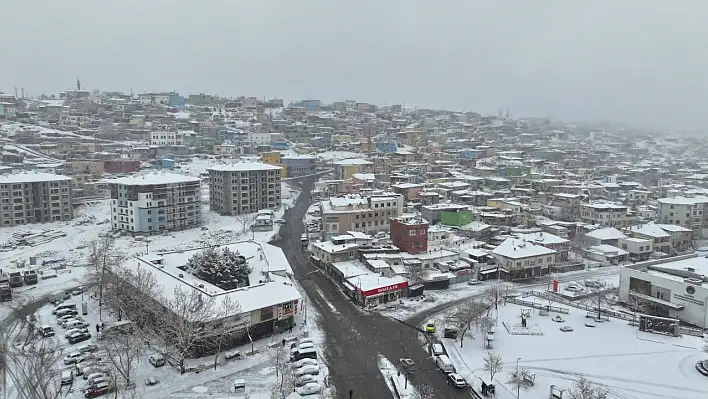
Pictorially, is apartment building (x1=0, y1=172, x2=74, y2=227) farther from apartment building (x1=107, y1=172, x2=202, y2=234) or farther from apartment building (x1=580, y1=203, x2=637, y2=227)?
apartment building (x1=580, y1=203, x2=637, y2=227)

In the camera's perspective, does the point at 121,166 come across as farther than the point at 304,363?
Yes

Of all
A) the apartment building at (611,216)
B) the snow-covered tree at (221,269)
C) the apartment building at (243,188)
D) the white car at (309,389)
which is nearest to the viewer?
the white car at (309,389)

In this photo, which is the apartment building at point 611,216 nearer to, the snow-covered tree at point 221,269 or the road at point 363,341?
the road at point 363,341

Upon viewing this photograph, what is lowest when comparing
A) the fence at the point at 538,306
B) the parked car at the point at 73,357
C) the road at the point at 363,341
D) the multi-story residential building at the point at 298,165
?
the road at the point at 363,341

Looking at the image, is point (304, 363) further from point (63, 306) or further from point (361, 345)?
point (63, 306)

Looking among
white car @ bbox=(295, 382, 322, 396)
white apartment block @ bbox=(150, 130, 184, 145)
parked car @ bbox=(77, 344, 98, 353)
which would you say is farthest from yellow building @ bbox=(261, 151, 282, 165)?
white car @ bbox=(295, 382, 322, 396)

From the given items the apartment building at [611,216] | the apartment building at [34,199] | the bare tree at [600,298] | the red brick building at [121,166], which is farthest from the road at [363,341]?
the red brick building at [121,166]

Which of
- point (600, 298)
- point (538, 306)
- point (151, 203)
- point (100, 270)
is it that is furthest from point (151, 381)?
point (151, 203)
